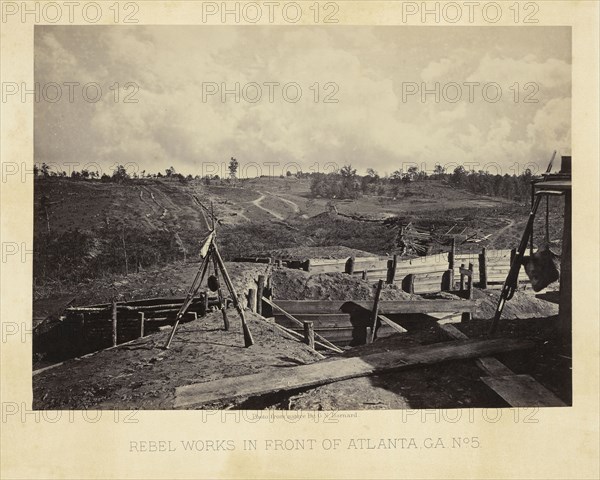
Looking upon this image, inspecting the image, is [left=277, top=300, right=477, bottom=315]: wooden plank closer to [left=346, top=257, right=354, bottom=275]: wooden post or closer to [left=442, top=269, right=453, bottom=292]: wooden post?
[left=346, top=257, right=354, bottom=275]: wooden post

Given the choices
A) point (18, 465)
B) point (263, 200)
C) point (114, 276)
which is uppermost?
point (263, 200)

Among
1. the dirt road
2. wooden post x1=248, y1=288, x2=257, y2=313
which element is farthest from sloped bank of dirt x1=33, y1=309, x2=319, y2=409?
the dirt road

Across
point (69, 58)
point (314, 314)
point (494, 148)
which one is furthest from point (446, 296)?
point (69, 58)

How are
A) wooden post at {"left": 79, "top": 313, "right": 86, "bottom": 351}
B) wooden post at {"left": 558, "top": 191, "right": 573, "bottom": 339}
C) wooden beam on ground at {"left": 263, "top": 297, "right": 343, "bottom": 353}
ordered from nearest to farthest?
wooden post at {"left": 558, "top": 191, "right": 573, "bottom": 339} → wooden beam on ground at {"left": 263, "top": 297, "right": 343, "bottom": 353} → wooden post at {"left": 79, "top": 313, "right": 86, "bottom": 351}

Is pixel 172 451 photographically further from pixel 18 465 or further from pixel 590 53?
pixel 590 53

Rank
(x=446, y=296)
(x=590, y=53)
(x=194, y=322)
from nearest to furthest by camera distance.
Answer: (x=590, y=53)
(x=194, y=322)
(x=446, y=296)

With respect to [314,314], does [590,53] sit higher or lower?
higher
